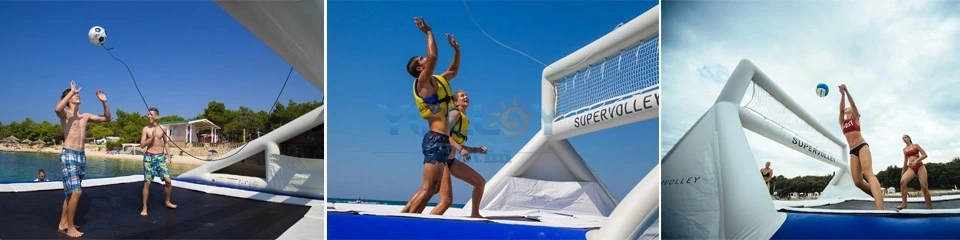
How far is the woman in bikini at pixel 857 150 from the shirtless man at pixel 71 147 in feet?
13.9

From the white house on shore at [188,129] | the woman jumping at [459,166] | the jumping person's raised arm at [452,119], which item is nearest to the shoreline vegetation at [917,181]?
the woman jumping at [459,166]

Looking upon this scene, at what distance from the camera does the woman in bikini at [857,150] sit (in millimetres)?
4285

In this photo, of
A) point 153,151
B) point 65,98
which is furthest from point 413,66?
point 65,98

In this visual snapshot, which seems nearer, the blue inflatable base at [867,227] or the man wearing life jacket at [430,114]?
the man wearing life jacket at [430,114]

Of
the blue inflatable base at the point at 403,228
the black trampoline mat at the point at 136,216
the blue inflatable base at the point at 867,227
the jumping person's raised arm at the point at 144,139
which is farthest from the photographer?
the blue inflatable base at the point at 867,227

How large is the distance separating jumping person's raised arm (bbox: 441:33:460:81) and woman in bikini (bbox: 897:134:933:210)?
110 inches

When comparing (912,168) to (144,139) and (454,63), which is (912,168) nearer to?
(454,63)

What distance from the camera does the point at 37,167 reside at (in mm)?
3465

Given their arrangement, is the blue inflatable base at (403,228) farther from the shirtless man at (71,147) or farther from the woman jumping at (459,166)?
the shirtless man at (71,147)

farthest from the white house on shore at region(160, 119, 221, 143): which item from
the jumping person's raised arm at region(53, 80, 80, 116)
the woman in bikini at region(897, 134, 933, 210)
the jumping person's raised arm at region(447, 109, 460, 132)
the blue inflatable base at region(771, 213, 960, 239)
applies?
the woman in bikini at region(897, 134, 933, 210)

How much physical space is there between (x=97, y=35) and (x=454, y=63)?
6.06ft

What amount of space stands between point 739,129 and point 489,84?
5.20 ft

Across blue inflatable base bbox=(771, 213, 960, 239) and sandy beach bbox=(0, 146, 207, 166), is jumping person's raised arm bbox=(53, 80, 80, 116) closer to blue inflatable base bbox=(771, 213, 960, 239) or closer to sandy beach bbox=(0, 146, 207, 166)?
sandy beach bbox=(0, 146, 207, 166)

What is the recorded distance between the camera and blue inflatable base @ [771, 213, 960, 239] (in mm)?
4219
